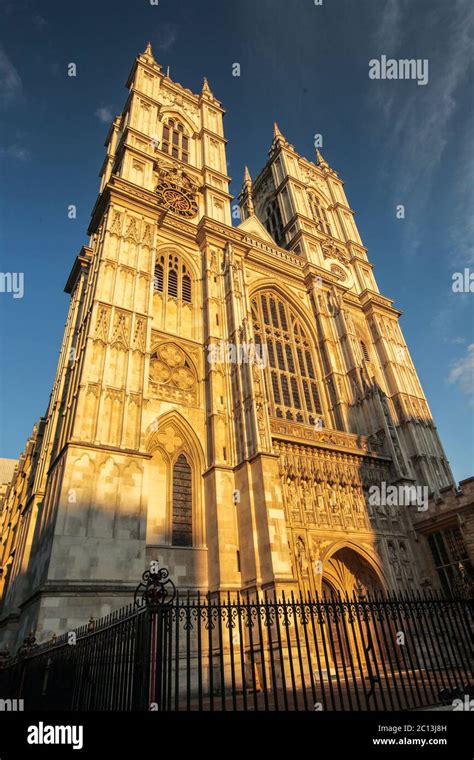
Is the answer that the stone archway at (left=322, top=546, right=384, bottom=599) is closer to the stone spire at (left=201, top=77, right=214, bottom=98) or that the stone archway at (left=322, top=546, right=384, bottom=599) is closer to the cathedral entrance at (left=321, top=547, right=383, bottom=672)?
Result: the cathedral entrance at (left=321, top=547, right=383, bottom=672)

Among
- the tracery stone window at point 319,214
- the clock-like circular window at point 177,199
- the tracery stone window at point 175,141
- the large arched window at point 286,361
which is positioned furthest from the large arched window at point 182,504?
the tracery stone window at point 319,214

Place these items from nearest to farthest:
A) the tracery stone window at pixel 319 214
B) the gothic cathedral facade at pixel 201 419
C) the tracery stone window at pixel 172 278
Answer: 1. the gothic cathedral facade at pixel 201 419
2. the tracery stone window at pixel 172 278
3. the tracery stone window at pixel 319 214

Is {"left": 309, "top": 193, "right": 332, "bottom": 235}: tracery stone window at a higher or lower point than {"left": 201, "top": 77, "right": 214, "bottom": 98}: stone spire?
lower

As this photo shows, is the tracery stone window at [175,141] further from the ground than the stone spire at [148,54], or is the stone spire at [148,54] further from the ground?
the stone spire at [148,54]

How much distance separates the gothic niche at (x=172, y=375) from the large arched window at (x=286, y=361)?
4355 mm

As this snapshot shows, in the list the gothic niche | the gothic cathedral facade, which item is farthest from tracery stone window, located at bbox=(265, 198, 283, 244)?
the gothic niche

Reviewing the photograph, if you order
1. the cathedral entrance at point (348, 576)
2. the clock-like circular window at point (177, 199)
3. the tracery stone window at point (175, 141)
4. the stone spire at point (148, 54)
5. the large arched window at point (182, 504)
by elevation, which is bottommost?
the cathedral entrance at point (348, 576)

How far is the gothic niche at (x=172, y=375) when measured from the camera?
59.0 feet

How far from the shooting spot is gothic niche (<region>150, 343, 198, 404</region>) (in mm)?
17984

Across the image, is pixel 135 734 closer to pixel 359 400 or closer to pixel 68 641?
pixel 68 641

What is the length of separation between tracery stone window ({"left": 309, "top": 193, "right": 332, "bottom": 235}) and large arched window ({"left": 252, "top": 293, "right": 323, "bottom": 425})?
496 inches

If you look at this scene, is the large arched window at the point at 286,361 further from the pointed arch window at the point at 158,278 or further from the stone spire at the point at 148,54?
the stone spire at the point at 148,54

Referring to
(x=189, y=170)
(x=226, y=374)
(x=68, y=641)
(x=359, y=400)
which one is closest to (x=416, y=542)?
(x=359, y=400)

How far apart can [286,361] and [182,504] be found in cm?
1060
